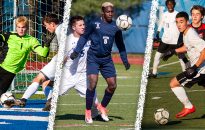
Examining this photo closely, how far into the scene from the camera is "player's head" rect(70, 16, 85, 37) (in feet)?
26.6

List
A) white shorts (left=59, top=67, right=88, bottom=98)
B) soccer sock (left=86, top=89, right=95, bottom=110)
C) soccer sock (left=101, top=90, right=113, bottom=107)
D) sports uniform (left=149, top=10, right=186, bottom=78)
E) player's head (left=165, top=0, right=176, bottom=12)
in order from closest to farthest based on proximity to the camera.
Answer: soccer sock (left=86, top=89, right=95, bottom=110), soccer sock (left=101, top=90, right=113, bottom=107), white shorts (left=59, top=67, right=88, bottom=98), player's head (left=165, top=0, right=176, bottom=12), sports uniform (left=149, top=10, right=186, bottom=78)

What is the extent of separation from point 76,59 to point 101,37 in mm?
764

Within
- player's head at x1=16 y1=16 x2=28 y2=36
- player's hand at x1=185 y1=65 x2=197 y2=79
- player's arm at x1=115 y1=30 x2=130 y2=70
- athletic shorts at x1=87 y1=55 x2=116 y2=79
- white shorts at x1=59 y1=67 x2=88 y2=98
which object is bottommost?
white shorts at x1=59 y1=67 x2=88 y2=98

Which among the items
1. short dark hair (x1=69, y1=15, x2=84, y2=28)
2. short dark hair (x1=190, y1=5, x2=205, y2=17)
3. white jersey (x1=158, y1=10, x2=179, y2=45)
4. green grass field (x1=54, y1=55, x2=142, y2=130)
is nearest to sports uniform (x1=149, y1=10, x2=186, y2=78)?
white jersey (x1=158, y1=10, x2=179, y2=45)

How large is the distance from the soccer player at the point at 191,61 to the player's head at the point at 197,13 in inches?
5.5

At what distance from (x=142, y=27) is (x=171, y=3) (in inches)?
77.4

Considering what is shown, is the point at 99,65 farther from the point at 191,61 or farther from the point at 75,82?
the point at 191,61

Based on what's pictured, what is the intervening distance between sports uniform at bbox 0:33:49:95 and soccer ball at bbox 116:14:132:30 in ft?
A: 6.07

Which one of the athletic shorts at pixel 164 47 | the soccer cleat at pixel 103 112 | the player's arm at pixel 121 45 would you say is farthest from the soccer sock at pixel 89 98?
the athletic shorts at pixel 164 47

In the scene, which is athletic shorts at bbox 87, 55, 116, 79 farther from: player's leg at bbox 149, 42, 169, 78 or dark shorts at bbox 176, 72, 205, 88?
player's leg at bbox 149, 42, 169, 78

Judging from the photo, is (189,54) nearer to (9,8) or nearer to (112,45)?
(112,45)

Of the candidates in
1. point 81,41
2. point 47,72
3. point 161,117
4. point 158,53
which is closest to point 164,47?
point 158,53

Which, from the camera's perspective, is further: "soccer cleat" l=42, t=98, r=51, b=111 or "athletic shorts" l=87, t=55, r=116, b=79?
"soccer cleat" l=42, t=98, r=51, b=111

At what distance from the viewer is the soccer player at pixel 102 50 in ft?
26.3
